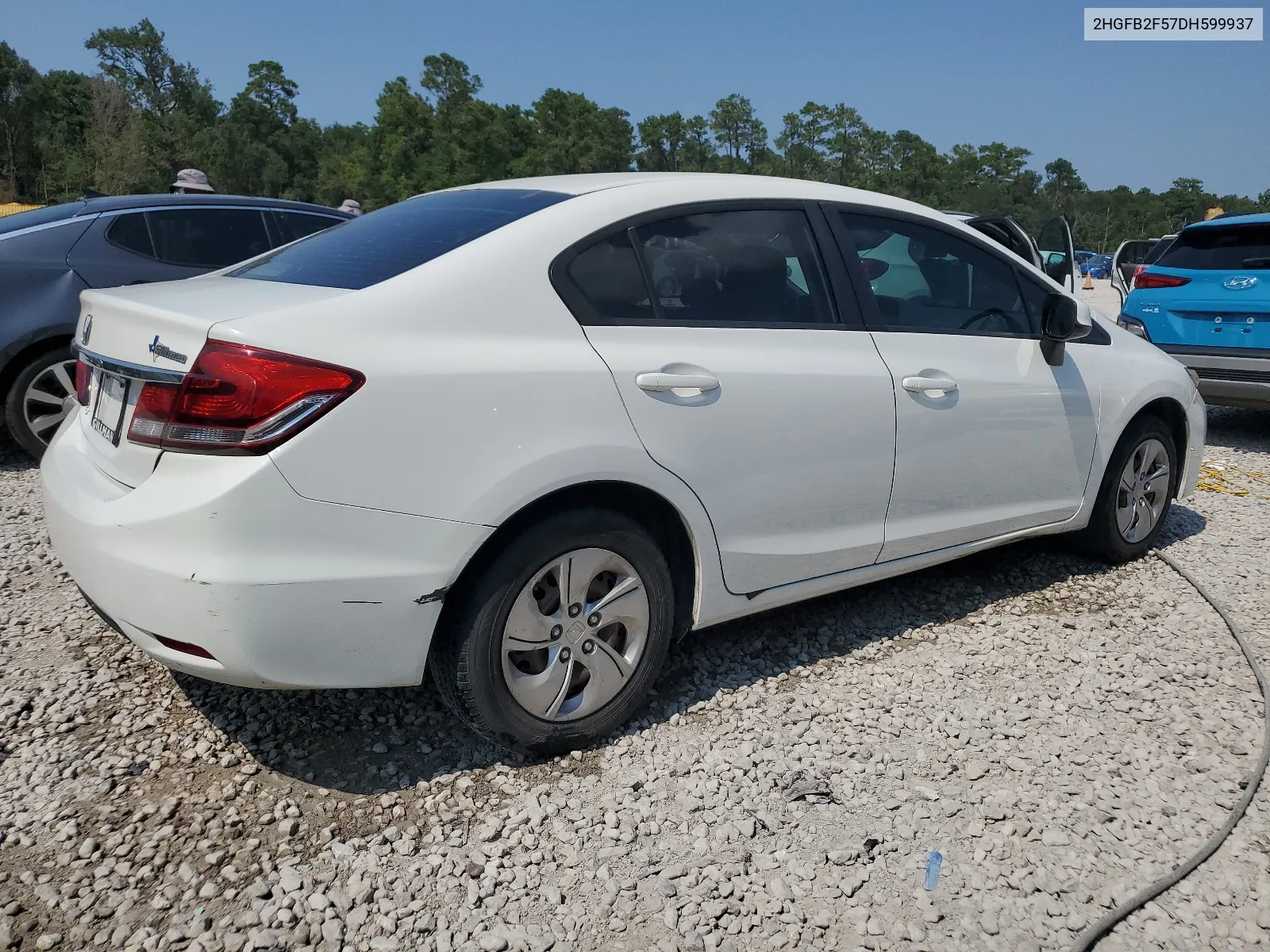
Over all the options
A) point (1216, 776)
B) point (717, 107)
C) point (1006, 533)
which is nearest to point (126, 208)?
point (1006, 533)

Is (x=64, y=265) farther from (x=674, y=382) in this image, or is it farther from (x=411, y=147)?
(x=411, y=147)

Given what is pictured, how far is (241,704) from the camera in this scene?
3.10 meters

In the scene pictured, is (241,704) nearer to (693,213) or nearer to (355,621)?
(355,621)

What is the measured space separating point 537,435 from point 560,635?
62 cm

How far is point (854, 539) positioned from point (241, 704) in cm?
214

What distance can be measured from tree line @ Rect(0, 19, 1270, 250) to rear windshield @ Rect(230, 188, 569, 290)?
195ft

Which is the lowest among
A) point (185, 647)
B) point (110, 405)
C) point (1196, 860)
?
point (1196, 860)

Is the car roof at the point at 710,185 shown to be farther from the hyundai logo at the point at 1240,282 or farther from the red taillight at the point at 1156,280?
the red taillight at the point at 1156,280

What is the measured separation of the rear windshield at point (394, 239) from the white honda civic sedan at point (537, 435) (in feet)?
0.07

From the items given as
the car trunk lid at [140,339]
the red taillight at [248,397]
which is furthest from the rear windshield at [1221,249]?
the red taillight at [248,397]

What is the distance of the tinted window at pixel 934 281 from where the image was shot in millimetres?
3555

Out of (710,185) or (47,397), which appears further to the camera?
(47,397)

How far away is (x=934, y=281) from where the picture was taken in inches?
150

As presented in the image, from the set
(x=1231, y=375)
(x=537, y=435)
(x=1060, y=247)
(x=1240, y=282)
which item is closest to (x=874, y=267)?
(x=537, y=435)
